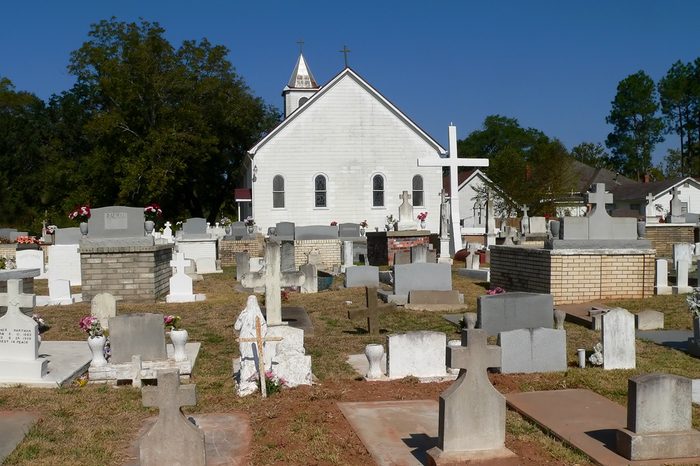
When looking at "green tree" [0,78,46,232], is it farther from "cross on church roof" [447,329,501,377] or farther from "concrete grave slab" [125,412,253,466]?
"cross on church roof" [447,329,501,377]

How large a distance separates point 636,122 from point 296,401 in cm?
7310

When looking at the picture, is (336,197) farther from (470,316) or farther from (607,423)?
(607,423)

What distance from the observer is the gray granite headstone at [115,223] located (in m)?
17.8

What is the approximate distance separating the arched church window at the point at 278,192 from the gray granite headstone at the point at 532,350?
30.1 m

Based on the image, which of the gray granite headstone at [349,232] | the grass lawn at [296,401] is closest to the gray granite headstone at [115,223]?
the grass lawn at [296,401]

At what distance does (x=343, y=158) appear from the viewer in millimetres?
39531

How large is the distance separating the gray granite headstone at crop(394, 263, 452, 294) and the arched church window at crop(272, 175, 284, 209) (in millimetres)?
22883

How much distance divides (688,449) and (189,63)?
44.4 meters

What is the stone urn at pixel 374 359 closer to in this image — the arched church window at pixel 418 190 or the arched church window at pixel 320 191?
the arched church window at pixel 320 191

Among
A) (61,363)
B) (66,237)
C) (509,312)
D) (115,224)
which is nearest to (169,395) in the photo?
(61,363)

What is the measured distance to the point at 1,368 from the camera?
9445 mm

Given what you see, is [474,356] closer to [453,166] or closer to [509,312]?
[509,312]

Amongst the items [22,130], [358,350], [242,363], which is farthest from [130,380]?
[22,130]

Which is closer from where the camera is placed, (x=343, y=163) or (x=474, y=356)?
→ (x=474, y=356)
